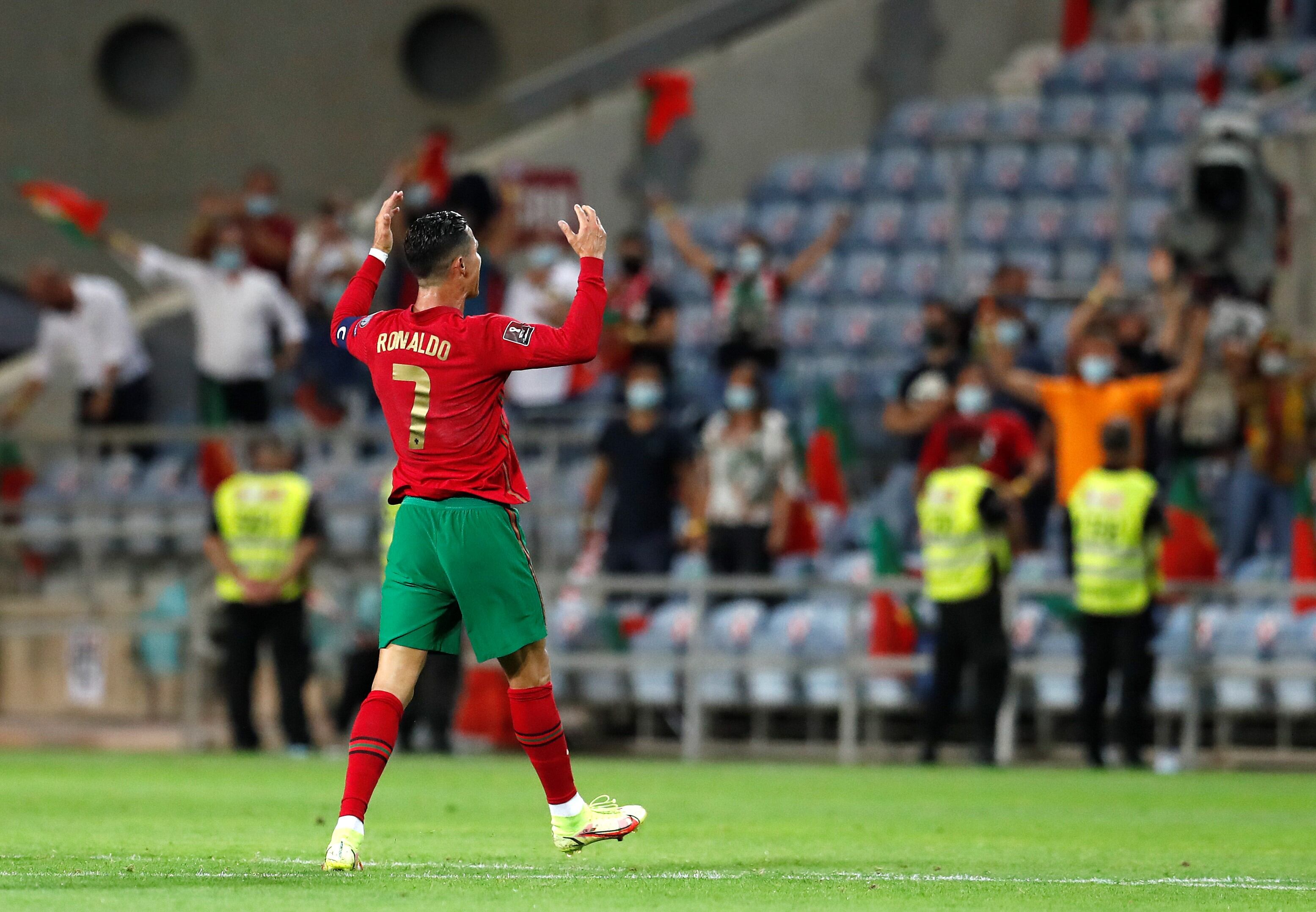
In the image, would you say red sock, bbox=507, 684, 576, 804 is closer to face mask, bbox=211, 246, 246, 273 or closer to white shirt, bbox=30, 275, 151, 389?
face mask, bbox=211, 246, 246, 273

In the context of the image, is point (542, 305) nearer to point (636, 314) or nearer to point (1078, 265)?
point (636, 314)

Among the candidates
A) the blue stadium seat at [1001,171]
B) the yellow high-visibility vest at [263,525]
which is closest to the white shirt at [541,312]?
the yellow high-visibility vest at [263,525]

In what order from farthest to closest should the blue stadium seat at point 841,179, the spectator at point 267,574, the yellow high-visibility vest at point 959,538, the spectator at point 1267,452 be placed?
the blue stadium seat at point 841,179 → the spectator at point 1267,452 → the spectator at point 267,574 → the yellow high-visibility vest at point 959,538

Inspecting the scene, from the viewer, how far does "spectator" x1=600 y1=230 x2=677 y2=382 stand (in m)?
18.2

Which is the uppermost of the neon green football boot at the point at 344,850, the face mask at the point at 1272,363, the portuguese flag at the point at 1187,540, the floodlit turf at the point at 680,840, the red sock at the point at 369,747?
the face mask at the point at 1272,363

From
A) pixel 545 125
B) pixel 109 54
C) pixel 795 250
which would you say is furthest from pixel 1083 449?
pixel 109 54

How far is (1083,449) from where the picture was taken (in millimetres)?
16062

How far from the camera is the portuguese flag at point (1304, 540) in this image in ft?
49.0

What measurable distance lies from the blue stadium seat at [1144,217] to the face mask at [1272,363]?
378cm

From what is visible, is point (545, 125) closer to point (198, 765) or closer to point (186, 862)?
point (198, 765)

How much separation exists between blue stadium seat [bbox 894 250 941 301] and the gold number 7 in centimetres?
1294

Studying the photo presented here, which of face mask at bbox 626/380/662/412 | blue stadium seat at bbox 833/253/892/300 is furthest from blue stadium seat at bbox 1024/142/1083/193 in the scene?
face mask at bbox 626/380/662/412

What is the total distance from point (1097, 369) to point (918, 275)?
462 centimetres

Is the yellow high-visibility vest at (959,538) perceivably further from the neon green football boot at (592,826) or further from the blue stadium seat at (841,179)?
the blue stadium seat at (841,179)
